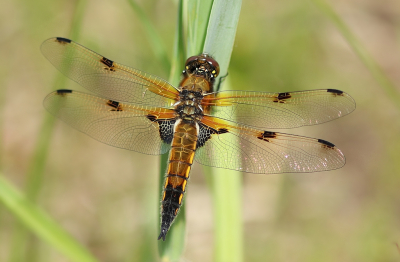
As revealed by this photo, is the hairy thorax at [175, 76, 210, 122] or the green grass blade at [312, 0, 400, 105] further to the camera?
the hairy thorax at [175, 76, 210, 122]

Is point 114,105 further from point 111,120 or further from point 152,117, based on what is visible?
point 152,117

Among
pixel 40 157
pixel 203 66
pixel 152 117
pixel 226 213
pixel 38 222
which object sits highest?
pixel 203 66

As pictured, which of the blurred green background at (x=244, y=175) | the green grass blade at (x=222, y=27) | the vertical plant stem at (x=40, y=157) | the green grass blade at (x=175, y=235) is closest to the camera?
the green grass blade at (x=222, y=27)

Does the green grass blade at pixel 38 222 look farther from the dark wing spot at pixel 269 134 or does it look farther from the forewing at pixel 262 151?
the dark wing spot at pixel 269 134

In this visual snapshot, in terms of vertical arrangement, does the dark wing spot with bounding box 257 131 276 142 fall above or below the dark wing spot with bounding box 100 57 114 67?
below

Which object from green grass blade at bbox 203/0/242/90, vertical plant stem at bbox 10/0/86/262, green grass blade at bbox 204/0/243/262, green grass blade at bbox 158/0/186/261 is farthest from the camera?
vertical plant stem at bbox 10/0/86/262

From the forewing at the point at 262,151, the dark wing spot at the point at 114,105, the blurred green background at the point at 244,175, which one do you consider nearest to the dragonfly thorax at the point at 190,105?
the forewing at the point at 262,151

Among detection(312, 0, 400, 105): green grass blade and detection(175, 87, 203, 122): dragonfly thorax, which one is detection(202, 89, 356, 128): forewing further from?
detection(312, 0, 400, 105): green grass blade

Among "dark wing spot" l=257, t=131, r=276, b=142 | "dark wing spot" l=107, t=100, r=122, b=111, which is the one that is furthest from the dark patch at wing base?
"dark wing spot" l=257, t=131, r=276, b=142

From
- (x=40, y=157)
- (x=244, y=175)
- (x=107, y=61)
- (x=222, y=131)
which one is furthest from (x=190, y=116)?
Result: (x=244, y=175)
